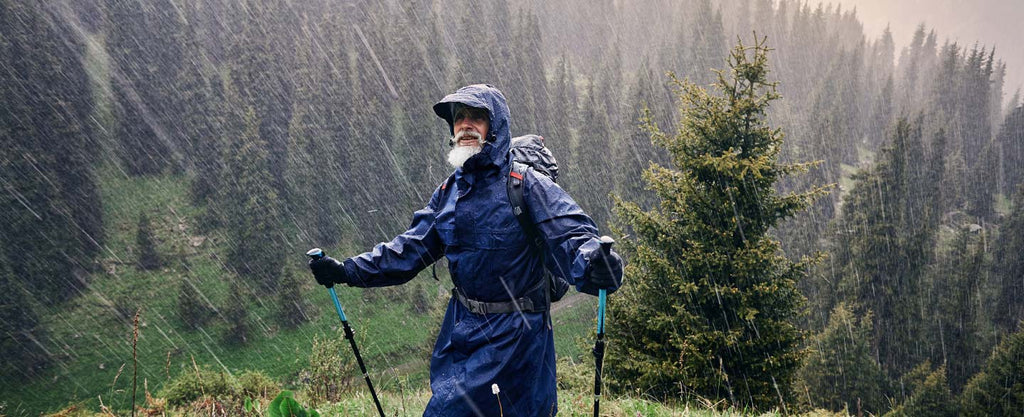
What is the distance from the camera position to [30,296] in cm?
3030

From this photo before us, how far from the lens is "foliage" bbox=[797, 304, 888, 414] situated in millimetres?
25906

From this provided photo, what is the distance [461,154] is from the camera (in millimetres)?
3877

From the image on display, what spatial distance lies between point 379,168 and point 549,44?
71897mm

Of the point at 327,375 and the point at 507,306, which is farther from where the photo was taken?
the point at 327,375

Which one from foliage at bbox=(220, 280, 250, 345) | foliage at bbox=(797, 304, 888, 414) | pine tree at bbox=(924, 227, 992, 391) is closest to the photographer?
Result: foliage at bbox=(797, 304, 888, 414)

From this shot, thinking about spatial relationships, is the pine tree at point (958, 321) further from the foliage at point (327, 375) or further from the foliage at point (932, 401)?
the foliage at point (327, 375)

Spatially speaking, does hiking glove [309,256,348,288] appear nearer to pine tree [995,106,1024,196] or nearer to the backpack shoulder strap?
the backpack shoulder strap

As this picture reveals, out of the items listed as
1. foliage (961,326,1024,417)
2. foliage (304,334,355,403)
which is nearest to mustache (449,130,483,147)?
foliage (304,334,355,403)

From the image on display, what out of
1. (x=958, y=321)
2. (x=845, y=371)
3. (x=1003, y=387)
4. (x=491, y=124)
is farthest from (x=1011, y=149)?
(x=491, y=124)

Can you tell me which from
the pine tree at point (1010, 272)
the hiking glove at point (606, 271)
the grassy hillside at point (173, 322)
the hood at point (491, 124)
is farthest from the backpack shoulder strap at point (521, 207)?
the pine tree at point (1010, 272)

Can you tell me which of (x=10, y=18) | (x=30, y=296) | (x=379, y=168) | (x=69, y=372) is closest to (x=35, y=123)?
(x=10, y=18)

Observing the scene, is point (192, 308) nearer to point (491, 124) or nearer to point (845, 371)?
point (845, 371)

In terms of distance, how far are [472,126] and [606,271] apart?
1.48m

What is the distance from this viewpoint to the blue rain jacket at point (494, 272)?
12.1 feet
